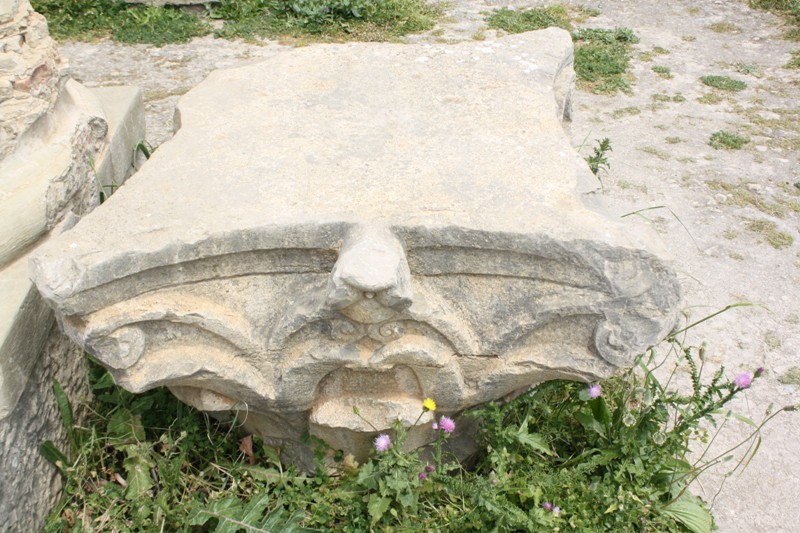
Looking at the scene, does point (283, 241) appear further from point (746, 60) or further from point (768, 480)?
point (746, 60)

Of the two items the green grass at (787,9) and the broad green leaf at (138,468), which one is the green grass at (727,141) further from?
the broad green leaf at (138,468)

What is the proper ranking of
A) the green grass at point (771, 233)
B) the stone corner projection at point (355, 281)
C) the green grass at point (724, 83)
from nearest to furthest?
the stone corner projection at point (355, 281) < the green grass at point (771, 233) < the green grass at point (724, 83)

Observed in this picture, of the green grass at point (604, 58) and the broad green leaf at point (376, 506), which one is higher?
the broad green leaf at point (376, 506)

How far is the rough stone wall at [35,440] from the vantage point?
79.4 inches

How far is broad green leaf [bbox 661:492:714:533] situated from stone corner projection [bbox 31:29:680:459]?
606 millimetres

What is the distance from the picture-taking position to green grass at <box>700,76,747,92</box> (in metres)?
5.01

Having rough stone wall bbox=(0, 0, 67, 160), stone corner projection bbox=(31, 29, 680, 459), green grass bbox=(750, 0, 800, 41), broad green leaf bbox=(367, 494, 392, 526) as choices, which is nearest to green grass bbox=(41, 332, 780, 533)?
broad green leaf bbox=(367, 494, 392, 526)

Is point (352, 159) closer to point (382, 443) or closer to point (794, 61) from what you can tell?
point (382, 443)

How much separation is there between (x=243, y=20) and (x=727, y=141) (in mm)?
3635

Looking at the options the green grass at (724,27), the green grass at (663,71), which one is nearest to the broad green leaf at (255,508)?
the green grass at (663,71)

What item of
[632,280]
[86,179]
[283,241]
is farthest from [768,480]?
[86,179]

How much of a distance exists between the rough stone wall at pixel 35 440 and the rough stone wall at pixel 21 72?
2.12 feet

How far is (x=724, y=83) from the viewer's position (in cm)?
504

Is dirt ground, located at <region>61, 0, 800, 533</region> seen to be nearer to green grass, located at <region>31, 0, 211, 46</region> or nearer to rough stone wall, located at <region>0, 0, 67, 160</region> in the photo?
green grass, located at <region>31, 0, 211, 46</region>
